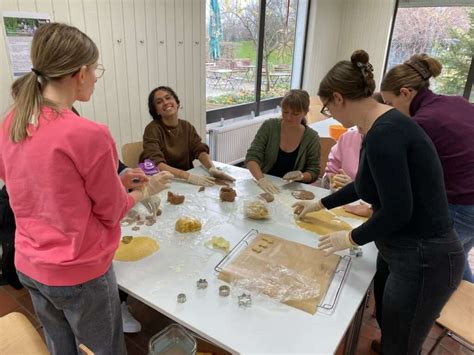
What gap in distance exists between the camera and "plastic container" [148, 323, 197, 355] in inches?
49.4

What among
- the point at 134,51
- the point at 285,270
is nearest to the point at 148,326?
the point at 285,270

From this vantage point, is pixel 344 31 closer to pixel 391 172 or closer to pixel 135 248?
pixel 391 172

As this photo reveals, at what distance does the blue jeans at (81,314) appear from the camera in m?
0.92

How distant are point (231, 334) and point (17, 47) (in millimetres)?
1994

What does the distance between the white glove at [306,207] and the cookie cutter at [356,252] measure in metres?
0.23

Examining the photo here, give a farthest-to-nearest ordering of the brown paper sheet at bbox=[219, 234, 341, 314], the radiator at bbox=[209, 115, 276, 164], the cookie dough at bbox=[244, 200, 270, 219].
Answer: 1. the radiator at bbox=[209, 115, 276, 164]
2. the cookie dough at bbox=[244, 200, 270, 219]
3. the brown paper sheet at bbox=[219, 234, 341, 314]

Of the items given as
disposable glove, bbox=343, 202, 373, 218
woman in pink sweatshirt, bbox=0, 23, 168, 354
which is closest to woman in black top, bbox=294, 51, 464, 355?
disposable glove, bbox=343, 202, 373, 218

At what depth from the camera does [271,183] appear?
188 cm

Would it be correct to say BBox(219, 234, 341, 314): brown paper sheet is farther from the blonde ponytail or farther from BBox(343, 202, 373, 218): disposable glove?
the blonde ponytail

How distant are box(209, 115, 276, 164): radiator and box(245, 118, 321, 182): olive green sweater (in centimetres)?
139

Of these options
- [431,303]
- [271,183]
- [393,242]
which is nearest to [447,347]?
[431,303]

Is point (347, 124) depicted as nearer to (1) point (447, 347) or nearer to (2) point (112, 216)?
(2) point (112, 216)

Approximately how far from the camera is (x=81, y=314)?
93 cm

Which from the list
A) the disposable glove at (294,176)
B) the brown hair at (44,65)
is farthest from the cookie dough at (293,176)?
the brown hair at (44,65)
